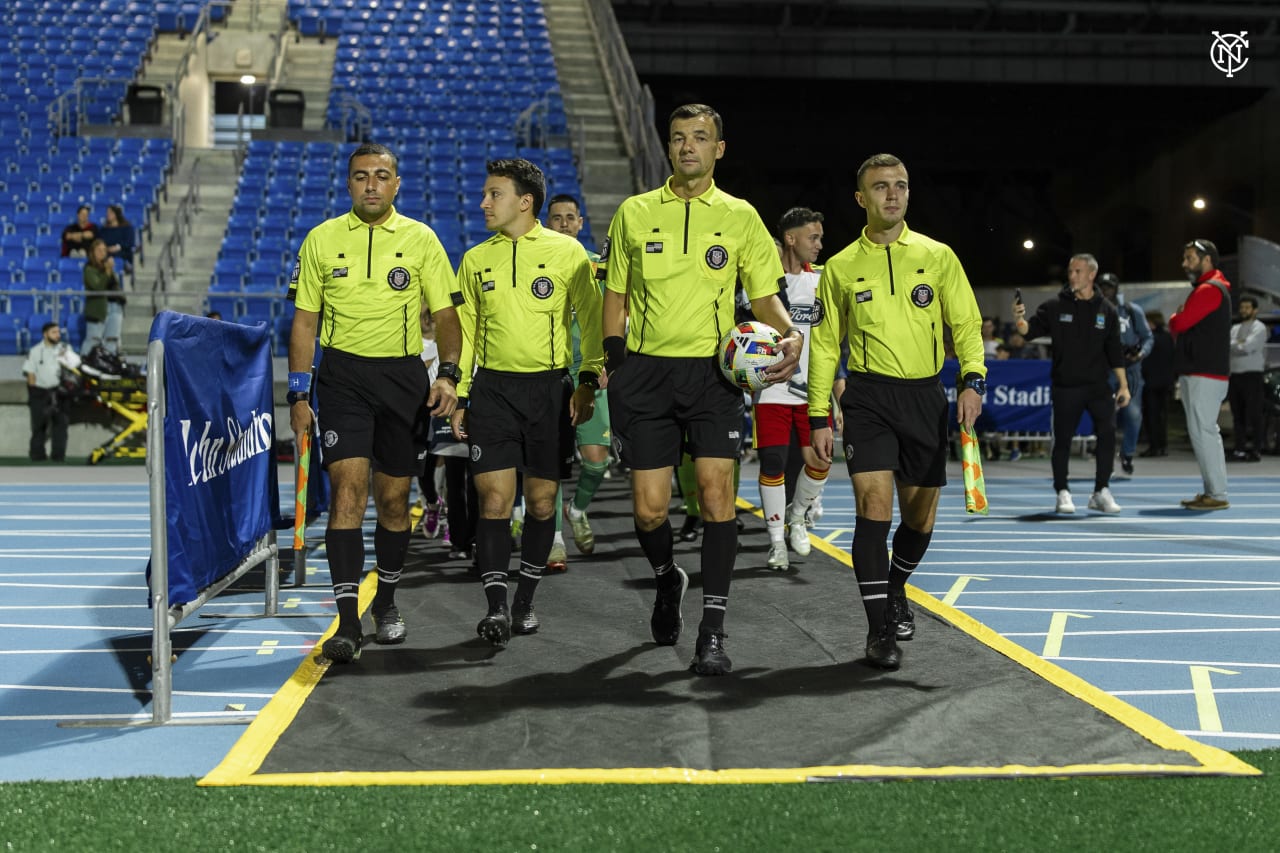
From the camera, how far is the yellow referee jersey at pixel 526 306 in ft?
19.1

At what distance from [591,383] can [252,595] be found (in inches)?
113

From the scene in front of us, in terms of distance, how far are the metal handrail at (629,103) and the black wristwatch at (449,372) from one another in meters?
12.0

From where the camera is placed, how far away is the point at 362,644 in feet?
18.6

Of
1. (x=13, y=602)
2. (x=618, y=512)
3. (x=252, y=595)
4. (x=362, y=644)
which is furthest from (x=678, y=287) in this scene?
(x=618, y=512)

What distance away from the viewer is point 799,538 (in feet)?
27.4

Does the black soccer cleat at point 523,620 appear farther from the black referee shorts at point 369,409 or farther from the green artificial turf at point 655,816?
the green artificial turf at point 655,816

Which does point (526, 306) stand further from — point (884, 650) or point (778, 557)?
point (778, 557)

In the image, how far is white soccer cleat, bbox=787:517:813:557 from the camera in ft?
27.2

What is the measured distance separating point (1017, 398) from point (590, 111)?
1135 cm

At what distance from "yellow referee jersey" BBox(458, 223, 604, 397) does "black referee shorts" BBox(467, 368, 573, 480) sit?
6 centimetres

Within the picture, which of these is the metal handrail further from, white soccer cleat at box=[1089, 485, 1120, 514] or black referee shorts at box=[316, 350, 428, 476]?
black referee shorts at box=[316, 350, 428, 476]

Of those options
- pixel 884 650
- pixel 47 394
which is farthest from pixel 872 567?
pixel 47 394

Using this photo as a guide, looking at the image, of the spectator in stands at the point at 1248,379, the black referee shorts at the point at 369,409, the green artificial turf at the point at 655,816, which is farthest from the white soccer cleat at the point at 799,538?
the spectator in stands at the point at 1248,379

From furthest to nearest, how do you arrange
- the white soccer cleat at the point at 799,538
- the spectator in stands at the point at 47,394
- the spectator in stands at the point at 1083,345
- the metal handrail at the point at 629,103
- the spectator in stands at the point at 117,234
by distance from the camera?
the metal handrail at the point at 629,103
the spectator in stands at the point at 117,234
the spectator in stands at the point at 47,394
the spectator in stands at the point at 1083,345
the white soccer cleat at the point at 799,538
